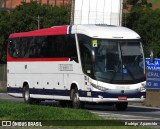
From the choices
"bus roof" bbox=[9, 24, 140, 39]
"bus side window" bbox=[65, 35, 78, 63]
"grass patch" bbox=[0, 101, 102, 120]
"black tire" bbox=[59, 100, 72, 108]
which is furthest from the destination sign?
"grass patch" bbox=[0, 101, 102, 120]

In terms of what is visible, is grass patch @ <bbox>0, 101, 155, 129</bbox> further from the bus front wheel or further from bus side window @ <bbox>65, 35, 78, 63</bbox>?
the bus front wheel

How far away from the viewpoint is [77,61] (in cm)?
2823

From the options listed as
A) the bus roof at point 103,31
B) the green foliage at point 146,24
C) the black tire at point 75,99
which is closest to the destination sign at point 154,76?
the bus roof at point 103,31

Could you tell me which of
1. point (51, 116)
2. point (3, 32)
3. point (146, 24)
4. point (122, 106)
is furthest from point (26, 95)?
point (3, 32)

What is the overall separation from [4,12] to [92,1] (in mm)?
45696

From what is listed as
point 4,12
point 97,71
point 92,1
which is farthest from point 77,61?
point 4,12

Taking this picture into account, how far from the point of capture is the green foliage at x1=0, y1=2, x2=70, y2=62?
9988 cm

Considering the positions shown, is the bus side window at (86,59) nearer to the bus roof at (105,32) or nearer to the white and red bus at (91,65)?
the white and red bus at (91,65)

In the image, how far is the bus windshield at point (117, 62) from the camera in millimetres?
27266

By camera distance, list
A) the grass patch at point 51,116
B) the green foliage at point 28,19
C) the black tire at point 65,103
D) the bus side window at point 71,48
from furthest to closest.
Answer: the green foliage at point 28,19 < the black tire at point 65,103 < the bus side window at point 71,48 < the grass patch at point 51,116

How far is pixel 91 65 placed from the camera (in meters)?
27.4

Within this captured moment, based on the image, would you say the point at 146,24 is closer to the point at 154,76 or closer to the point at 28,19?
the point at 28,19

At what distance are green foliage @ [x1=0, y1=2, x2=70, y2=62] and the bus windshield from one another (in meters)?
70.4

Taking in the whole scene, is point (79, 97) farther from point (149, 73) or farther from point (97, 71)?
point (149, 73)
